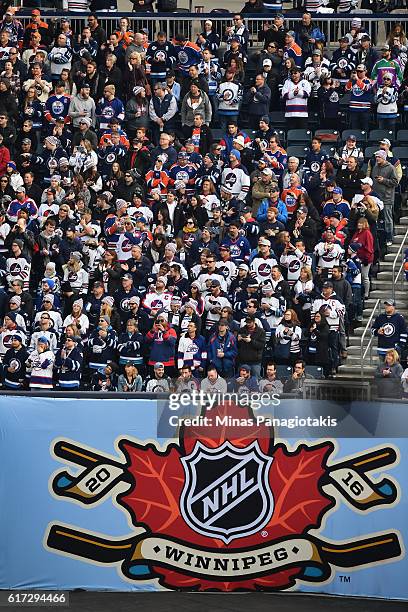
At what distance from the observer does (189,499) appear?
18.0m

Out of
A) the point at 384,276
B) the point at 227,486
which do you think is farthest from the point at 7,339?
the point at 227,486

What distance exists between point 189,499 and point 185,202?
1040 cm

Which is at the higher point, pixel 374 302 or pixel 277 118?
pixel 277 118

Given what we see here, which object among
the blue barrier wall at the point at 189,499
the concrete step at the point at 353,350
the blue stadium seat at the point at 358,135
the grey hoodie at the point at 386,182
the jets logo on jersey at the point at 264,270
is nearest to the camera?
the blue barrier wall at the point at 189,499

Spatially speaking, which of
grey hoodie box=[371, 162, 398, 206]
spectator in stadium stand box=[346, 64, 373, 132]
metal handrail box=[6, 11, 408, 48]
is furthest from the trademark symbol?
metal handrail box=[6, 11, 408, 48]

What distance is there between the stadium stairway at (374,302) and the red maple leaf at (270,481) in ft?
19.3

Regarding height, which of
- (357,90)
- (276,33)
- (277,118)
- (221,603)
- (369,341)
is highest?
(276,33)

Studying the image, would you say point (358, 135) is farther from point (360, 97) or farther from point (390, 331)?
point (390, 331)

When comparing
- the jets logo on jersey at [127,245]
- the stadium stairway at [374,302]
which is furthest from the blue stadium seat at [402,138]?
the jets logo on jersey at [127,245]

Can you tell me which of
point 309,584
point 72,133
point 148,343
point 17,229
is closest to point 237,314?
point 148,343

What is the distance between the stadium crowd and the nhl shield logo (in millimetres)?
2144

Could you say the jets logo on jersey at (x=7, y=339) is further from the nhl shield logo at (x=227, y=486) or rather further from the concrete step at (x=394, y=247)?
the nhl shield logo at (x=227, y=486)

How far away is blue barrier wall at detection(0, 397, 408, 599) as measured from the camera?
17.8 meters

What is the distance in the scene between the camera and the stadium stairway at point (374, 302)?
24906 mm
